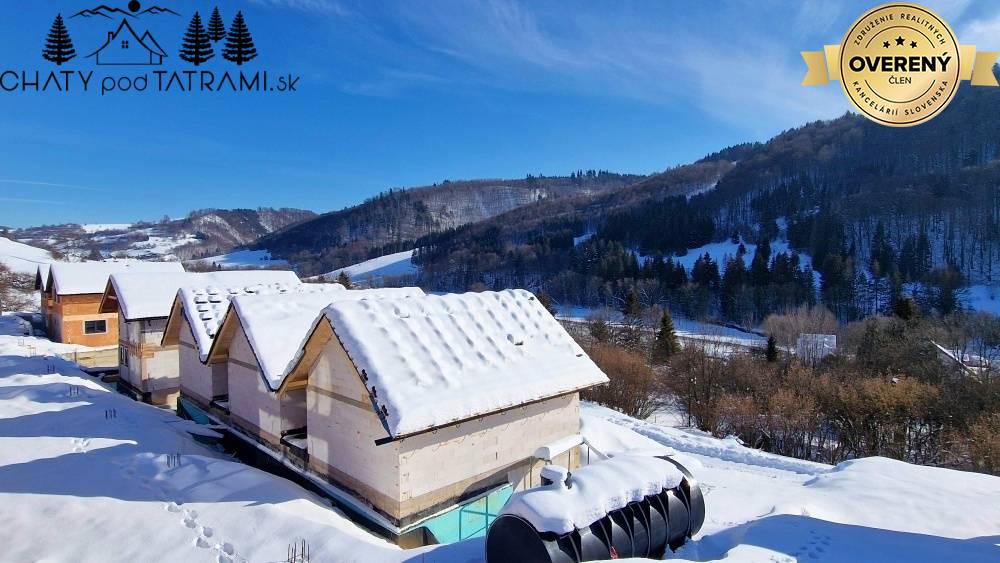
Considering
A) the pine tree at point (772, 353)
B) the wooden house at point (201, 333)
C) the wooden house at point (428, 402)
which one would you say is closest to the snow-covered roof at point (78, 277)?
the wooden house at point (201, 333)

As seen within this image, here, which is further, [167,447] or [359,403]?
[167,447]

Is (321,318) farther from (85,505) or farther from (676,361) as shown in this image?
(676,361)

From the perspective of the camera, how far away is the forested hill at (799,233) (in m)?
73.6

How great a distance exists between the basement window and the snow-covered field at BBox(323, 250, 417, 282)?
313 feet

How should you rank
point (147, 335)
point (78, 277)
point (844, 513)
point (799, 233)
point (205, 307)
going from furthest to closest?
point (799, 233)
point (78, 277)
point (147, 335)
point (205, 307)
point (844, 513)

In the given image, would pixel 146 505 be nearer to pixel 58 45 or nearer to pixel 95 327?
pixel 58 45

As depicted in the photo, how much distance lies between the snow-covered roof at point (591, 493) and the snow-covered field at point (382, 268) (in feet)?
406

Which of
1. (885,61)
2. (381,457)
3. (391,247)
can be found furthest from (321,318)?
(391,247)

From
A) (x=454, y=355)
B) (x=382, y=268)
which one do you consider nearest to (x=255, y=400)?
(x=454, y=355)

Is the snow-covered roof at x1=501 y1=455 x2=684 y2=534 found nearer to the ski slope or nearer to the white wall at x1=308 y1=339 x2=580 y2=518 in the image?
the white wall at x1=308 y1=339 x2=580 y2=518

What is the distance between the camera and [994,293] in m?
66.6

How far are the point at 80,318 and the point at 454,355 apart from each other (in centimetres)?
3283

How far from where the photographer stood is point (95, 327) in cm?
3131

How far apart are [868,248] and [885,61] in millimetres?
93185
